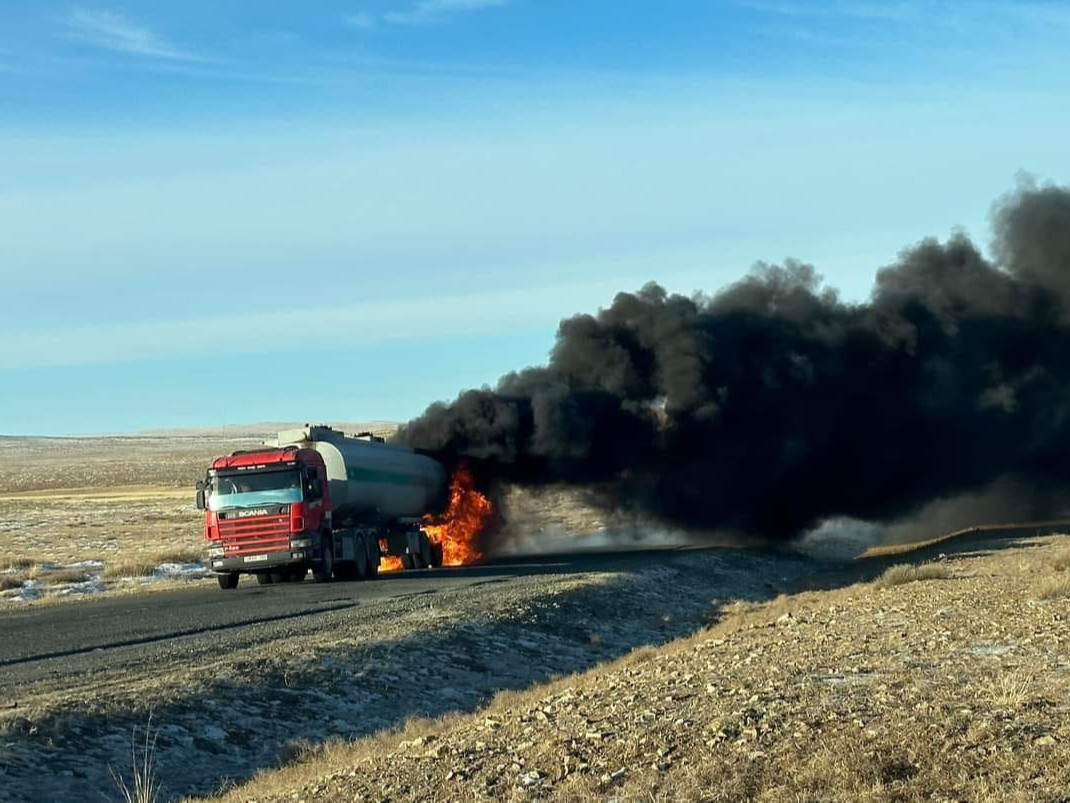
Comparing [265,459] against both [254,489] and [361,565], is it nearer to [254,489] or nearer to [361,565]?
[254,489]

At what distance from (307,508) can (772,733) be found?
26.5 metres

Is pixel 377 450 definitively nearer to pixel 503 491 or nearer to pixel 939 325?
pixel 503 491

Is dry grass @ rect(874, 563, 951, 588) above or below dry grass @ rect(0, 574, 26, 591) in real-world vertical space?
below

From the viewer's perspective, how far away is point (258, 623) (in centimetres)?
2738

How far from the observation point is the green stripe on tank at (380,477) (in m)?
39.7

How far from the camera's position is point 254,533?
3684cm

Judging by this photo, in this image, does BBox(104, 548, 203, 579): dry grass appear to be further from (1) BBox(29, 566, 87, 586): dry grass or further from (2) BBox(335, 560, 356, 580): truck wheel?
(2) BBox(335, 560, 356, 580): truck wheel

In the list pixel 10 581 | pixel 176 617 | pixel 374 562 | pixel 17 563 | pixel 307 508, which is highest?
pixel 307 508

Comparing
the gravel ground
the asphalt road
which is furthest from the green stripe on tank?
the gravel ground

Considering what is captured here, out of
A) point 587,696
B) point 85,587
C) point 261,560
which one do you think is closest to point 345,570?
point 261,560

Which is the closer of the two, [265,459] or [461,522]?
[265,459]

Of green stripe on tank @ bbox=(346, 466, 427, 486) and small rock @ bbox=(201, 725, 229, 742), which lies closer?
small rock @ bbox=(201, 725, 229, 742)

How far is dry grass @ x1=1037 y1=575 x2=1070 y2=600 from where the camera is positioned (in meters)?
22.9

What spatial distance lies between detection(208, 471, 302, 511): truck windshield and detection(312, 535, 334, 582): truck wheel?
181 cm
